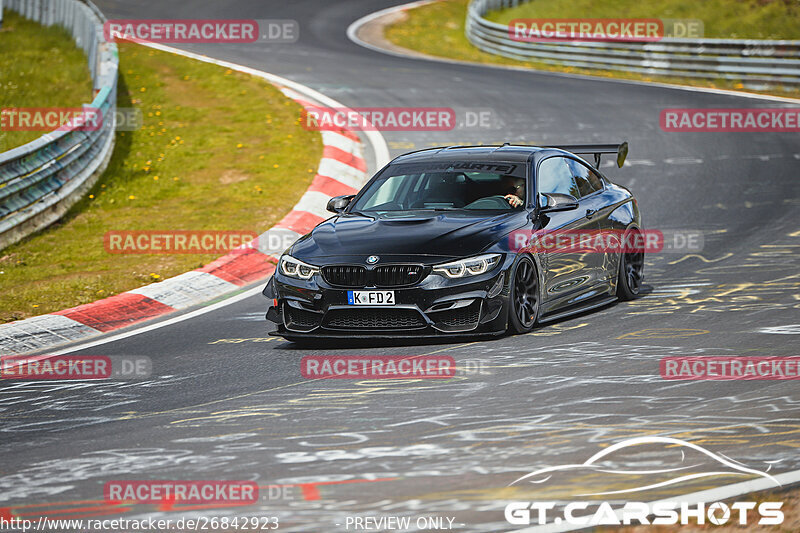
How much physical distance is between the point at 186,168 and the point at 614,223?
8.16 meters

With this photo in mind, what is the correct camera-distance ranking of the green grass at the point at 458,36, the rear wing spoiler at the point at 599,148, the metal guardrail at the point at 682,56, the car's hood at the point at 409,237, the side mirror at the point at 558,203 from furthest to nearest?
the green grass at the point at 458,36 < the metal guardrail at the point at 682,56 < the rear wing spoiler at the point at 599,148 < the side mirror at the point at 558,203 < the car's hood at the point at 409,237

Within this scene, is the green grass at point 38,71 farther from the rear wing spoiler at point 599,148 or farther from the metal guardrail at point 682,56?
the metal guardrail at point 682,56

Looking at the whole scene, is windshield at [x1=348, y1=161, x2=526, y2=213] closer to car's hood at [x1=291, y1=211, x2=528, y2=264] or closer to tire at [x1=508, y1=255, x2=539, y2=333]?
car's hood at [x1=291, y1=211, x2=528, y2=264]

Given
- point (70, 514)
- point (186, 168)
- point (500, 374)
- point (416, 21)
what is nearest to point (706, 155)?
point (186, 168)

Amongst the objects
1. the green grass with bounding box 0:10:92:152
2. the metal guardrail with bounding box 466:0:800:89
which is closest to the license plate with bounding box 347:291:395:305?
the green grass with bounding box 0:10:92:152

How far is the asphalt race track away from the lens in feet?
18.5

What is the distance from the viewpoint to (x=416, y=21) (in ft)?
128

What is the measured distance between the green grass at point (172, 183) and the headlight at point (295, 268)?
2884 millimetres

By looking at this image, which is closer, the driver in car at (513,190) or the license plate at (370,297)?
the license plate at (370,297)

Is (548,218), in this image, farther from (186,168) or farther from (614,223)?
(186,168)

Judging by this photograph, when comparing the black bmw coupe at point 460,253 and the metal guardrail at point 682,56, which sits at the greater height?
the metal guardrail at point 682,56

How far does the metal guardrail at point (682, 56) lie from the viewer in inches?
989

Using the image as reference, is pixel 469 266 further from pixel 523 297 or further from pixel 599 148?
pixel 599 148

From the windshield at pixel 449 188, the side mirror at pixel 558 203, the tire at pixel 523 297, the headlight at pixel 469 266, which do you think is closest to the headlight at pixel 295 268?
the headlight at pixel 469 266
